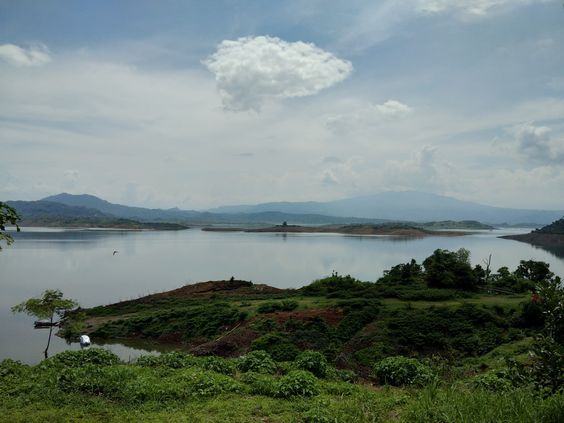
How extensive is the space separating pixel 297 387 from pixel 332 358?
1402 centimetres

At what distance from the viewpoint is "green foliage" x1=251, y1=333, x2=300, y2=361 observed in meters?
22.4

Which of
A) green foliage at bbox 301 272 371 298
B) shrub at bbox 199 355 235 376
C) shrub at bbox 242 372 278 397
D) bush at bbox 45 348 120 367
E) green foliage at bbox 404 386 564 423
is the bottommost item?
green foliage at bbox 301 272 371 298

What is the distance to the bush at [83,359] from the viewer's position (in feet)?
35.0

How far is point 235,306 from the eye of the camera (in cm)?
3438

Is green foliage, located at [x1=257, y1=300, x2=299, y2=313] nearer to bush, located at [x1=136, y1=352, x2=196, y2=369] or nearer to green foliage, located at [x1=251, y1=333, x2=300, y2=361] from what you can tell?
green foliage, located at [x1=251, y1=333, x2=300, y2=361]

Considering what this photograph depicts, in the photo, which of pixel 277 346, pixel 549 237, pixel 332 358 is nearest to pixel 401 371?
pixel 332 358

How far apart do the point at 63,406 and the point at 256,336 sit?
18.7 meters

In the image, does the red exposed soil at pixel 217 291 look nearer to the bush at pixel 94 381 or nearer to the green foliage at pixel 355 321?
the green foliage at pixel 355 321

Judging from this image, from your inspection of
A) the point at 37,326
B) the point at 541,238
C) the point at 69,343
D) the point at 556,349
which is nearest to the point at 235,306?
the point at 69,343

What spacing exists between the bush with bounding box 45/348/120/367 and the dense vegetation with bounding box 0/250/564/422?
0.14ft

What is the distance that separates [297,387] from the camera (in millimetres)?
8977

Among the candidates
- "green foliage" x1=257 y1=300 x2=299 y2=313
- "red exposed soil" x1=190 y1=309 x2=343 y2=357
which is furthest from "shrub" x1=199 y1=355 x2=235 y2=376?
"green foliage" x1=257 y1=300 x2=299 y2=313

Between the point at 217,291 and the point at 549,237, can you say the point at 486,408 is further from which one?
the point at 549,237

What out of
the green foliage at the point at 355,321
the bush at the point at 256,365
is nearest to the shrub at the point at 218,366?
the bush at the point at 256,365
